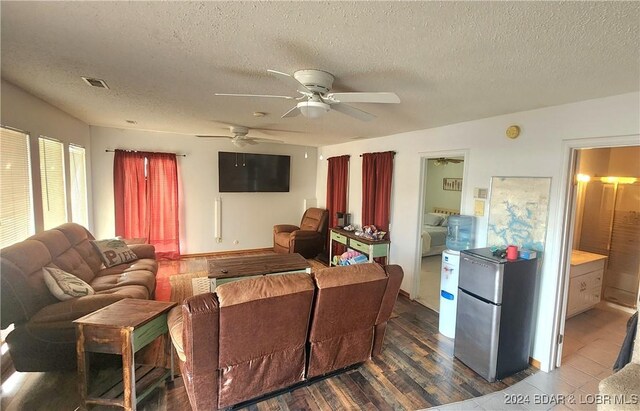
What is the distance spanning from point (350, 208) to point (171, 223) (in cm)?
346

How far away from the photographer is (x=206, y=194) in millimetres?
5762

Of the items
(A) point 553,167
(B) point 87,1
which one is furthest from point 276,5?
(A) point 553,167

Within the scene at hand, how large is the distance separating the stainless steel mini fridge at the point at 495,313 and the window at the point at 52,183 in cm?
446

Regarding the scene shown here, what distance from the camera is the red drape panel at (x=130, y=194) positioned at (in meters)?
4.95


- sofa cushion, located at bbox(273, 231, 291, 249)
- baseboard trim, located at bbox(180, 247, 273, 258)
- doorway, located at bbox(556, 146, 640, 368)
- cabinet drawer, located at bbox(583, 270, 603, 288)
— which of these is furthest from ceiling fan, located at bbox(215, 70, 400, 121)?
baseboard trim, located at bbox(180, 247, 273, 258)

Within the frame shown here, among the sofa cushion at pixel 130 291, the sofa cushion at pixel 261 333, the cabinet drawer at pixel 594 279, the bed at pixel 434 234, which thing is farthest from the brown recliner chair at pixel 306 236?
the cabinet drawer at pixel 594 279

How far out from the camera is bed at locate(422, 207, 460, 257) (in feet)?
19.5

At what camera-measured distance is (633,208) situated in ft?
12.2

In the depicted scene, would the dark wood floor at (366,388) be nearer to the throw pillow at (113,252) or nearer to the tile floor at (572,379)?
the tile floor at (572,379)

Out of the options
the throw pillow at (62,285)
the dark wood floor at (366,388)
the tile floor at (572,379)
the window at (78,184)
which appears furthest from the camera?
the window at (78,184)

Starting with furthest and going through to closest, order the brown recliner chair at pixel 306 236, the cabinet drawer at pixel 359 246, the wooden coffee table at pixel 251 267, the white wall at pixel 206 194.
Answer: the brown recliner chair at pixel 306 236, the white wall at pixel 206 194, the cabinet drawer at pixel 359 246, the wooden coffee table at pixel 251 267

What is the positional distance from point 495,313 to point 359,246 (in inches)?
92.1

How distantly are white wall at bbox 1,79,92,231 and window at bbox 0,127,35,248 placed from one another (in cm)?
7

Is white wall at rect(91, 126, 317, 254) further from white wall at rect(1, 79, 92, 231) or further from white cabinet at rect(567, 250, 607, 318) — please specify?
white cabinet at rect(567, 250, 607, 318)
